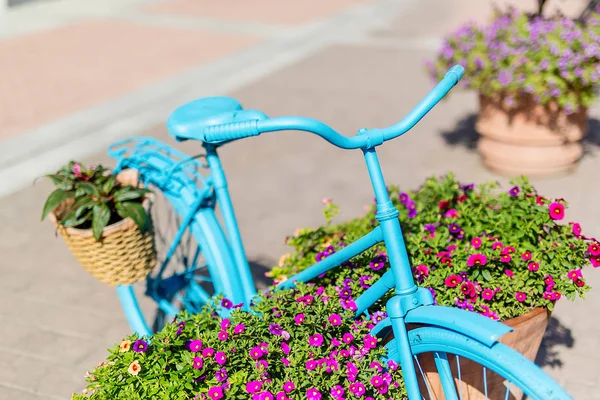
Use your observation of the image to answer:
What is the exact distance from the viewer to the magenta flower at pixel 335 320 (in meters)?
2.21

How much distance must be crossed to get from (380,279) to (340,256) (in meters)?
0.18

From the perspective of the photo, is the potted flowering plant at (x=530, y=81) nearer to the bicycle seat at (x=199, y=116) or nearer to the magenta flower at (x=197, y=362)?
the bicycle seat at (x=199, y=116)

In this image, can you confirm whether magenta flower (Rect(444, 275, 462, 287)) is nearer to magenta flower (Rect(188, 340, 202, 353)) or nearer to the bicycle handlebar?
the bicycle handlebar

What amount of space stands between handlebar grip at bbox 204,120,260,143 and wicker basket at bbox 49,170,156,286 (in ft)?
3.23

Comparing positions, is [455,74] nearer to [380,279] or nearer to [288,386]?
[380,279]

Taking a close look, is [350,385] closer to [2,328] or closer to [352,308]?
[352,308]

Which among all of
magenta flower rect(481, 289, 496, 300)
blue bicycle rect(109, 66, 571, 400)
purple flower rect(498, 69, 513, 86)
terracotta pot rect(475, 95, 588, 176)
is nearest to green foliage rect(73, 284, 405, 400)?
blue bicycle rect(109, 66, 571, 400)

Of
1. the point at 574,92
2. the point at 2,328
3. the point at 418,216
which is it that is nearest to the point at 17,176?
the point at 2,328

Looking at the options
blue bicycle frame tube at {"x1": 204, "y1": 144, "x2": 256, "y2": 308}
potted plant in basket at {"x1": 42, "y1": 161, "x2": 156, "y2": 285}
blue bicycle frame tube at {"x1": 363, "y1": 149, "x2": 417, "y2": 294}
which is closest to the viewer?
blue bicycle frame tube at {"x1": 363, "y1": 149, "x2": 417, "y2": 294}

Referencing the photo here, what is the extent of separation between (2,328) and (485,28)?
12.1ft

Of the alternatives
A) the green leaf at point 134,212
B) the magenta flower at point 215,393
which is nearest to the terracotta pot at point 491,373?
the magenta flower at point 215,393

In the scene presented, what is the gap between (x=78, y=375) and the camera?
3.30 metres

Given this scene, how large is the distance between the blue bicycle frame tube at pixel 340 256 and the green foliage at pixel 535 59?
2.75m

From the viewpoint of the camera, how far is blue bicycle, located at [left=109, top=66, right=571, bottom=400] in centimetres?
185
